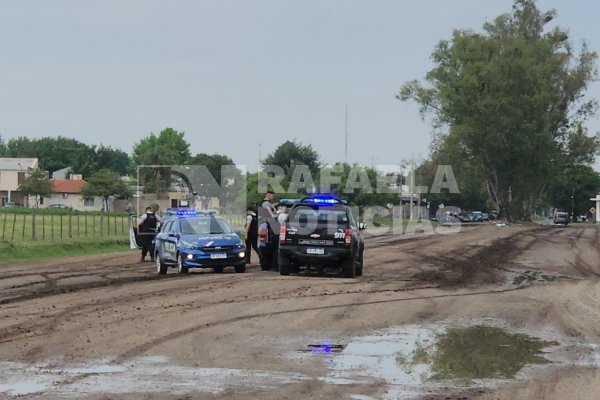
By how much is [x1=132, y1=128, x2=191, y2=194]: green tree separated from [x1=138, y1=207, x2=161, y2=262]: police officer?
208 ft

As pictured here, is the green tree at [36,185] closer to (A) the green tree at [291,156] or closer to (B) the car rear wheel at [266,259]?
(A) the green tree at [291,156]

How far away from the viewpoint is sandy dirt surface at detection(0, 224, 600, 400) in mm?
9062

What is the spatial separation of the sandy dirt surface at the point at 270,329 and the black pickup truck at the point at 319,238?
70cm

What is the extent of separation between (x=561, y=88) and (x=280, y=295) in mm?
71073

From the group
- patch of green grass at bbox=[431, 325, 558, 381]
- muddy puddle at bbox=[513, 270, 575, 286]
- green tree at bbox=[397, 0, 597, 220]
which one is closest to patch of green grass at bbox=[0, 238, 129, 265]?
muddy puddle at bbox=[513, 270, 575, 286]

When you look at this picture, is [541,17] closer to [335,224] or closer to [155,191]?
[155,191]

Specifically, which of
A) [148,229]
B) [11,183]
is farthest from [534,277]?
[11,183]

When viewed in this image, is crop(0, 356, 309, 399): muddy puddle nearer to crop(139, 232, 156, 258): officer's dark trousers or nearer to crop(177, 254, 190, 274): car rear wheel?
crop(177, 254, 190, 274): car rear wheel

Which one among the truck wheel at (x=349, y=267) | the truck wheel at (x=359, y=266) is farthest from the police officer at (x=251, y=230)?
the truck wheel at (x=349, y=267)

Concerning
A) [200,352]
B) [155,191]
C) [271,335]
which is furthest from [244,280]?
[155,191]

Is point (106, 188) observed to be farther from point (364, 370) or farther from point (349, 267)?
point (364, 370)

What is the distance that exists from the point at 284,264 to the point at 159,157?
9888 cm

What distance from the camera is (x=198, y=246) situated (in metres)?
24.0

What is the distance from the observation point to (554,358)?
11133mm
